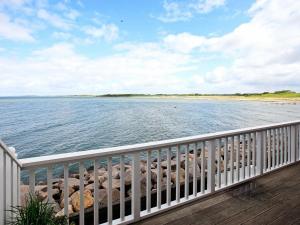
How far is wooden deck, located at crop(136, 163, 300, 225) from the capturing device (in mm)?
2303

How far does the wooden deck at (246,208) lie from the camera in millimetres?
2303

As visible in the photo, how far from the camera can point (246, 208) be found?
2555 mm

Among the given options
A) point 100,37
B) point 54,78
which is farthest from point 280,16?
point 54,78

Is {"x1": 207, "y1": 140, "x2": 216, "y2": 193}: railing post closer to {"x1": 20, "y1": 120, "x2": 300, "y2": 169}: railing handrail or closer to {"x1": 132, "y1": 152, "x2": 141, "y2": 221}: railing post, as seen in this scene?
{"x1": 20, "y1": 120, "x2": 300, "y2": 169}: railing handrail

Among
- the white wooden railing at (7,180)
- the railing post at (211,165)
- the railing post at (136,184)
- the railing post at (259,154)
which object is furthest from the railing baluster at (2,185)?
the railing post at (259,154)

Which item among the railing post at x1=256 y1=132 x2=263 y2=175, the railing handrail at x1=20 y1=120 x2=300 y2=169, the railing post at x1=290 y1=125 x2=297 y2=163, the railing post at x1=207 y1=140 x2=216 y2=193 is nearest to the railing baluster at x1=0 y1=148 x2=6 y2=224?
the railing handrail at x1=20 y1=120 x2=300 y2=169

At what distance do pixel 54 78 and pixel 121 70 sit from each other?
13.2 meters

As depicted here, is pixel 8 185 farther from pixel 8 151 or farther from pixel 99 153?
pixel 99 153

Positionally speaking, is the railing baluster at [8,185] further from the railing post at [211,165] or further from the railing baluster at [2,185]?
the railing post at [211,165]

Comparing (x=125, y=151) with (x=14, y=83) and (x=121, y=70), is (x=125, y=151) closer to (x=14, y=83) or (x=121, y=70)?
(x=14, y=83)

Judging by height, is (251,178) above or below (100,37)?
below

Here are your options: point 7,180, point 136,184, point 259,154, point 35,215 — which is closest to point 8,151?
point 7,180

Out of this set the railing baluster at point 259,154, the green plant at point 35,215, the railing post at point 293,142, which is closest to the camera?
the green plant at point 35,215

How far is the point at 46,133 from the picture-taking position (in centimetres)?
1845
